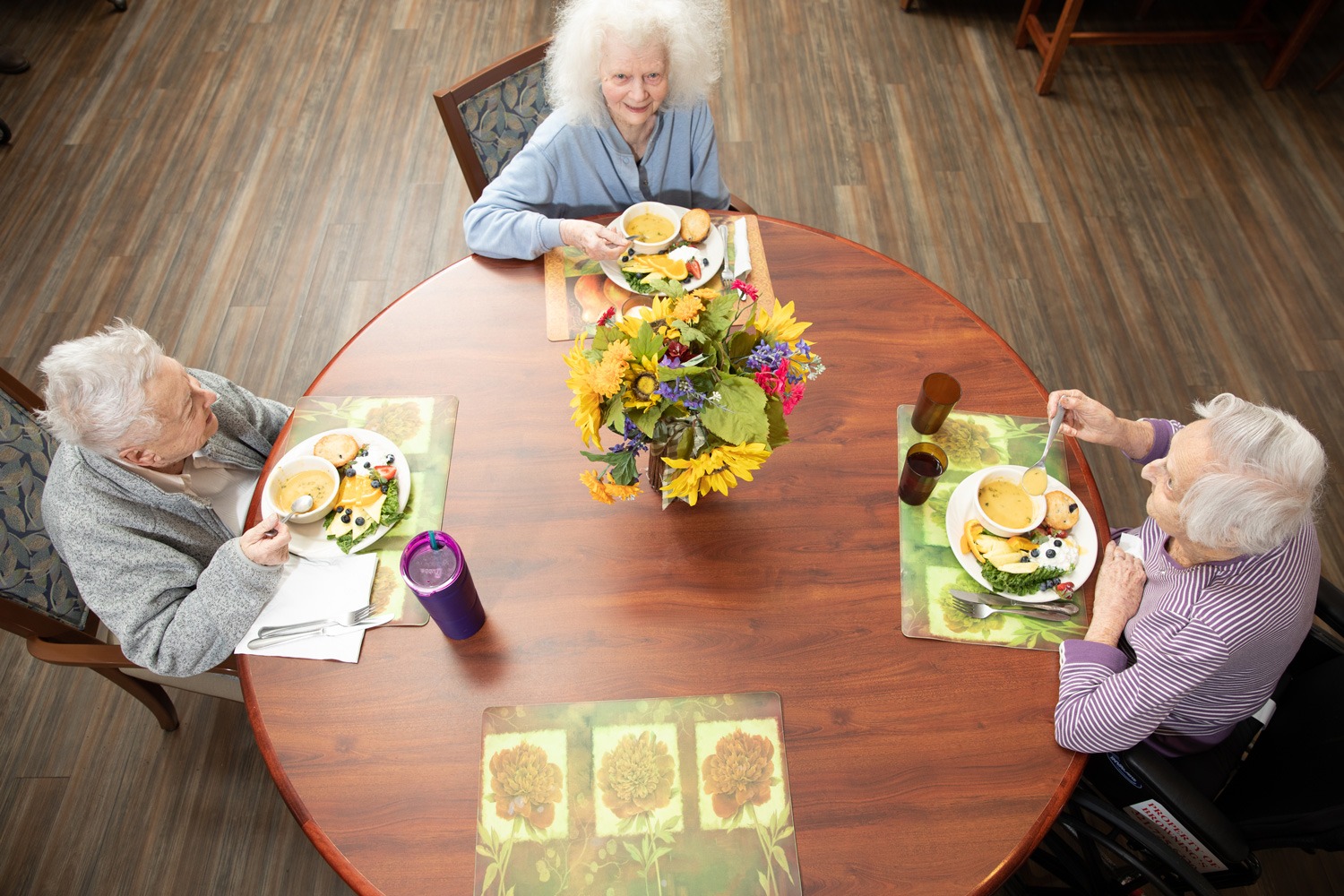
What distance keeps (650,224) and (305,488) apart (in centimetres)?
95

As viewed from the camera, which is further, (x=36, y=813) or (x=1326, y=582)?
(x=36, y=813)

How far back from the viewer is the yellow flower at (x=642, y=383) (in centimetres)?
114

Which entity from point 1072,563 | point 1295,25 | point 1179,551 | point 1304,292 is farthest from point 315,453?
point 1295,25

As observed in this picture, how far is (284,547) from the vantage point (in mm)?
1372

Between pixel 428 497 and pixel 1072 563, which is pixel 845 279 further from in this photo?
pixel 428 497

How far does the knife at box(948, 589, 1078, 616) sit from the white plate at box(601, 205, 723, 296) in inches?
33.9

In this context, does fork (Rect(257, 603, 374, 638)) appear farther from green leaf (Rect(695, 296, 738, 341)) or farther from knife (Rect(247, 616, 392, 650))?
green leaf (Rect(695, 296, 738, 341))

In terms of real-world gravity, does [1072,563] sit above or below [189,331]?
above

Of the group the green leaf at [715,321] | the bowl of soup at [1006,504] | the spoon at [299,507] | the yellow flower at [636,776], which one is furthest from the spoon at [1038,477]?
the spoon at [299,507]

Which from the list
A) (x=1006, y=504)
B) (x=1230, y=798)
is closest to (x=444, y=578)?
(x=1006, y=504)

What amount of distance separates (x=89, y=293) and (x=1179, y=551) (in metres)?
3.63

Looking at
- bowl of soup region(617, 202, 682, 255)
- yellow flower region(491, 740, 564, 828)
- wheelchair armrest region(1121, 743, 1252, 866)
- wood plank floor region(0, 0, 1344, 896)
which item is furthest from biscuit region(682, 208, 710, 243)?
wood plank floor region(0, 0, 1344, 896)

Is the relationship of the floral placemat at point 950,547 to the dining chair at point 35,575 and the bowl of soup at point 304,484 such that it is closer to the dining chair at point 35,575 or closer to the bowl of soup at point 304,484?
the bowl of soup at point 304,484

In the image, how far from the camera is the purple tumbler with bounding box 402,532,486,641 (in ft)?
4.12
